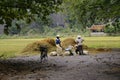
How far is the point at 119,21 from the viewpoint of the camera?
3831 centimetres

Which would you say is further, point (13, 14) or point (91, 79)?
point (13, 14)

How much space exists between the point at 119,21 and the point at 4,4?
19.2 metres

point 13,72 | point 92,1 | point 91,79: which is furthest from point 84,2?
point 91,79

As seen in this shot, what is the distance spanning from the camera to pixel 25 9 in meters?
23.4

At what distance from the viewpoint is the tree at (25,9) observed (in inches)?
877

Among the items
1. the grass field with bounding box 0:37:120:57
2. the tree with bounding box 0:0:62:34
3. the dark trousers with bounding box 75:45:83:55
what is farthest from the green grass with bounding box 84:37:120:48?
the tree with bounding box 0:0:62:34

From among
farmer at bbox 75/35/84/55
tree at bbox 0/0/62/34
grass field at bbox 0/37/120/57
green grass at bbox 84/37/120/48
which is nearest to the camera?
tree at bbox 0/0/62/34

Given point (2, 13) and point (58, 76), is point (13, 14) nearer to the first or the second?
point (2, 13)

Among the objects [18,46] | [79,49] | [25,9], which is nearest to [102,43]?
[18,46]

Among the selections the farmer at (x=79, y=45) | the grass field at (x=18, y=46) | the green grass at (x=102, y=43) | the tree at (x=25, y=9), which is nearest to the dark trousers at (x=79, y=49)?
the farmer at (x=79, y=45)

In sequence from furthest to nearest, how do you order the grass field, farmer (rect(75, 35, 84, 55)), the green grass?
the green grass
the grass field
farmer (rect(75, 35, 84, 55))

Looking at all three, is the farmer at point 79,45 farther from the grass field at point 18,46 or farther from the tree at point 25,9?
the tree at point 25,9

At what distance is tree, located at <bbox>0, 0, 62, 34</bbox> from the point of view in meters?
22.3

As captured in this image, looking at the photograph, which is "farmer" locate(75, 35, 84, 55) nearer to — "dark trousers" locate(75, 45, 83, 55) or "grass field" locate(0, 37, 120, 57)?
"dark trousers" locate(75, 45, 83, 55)
